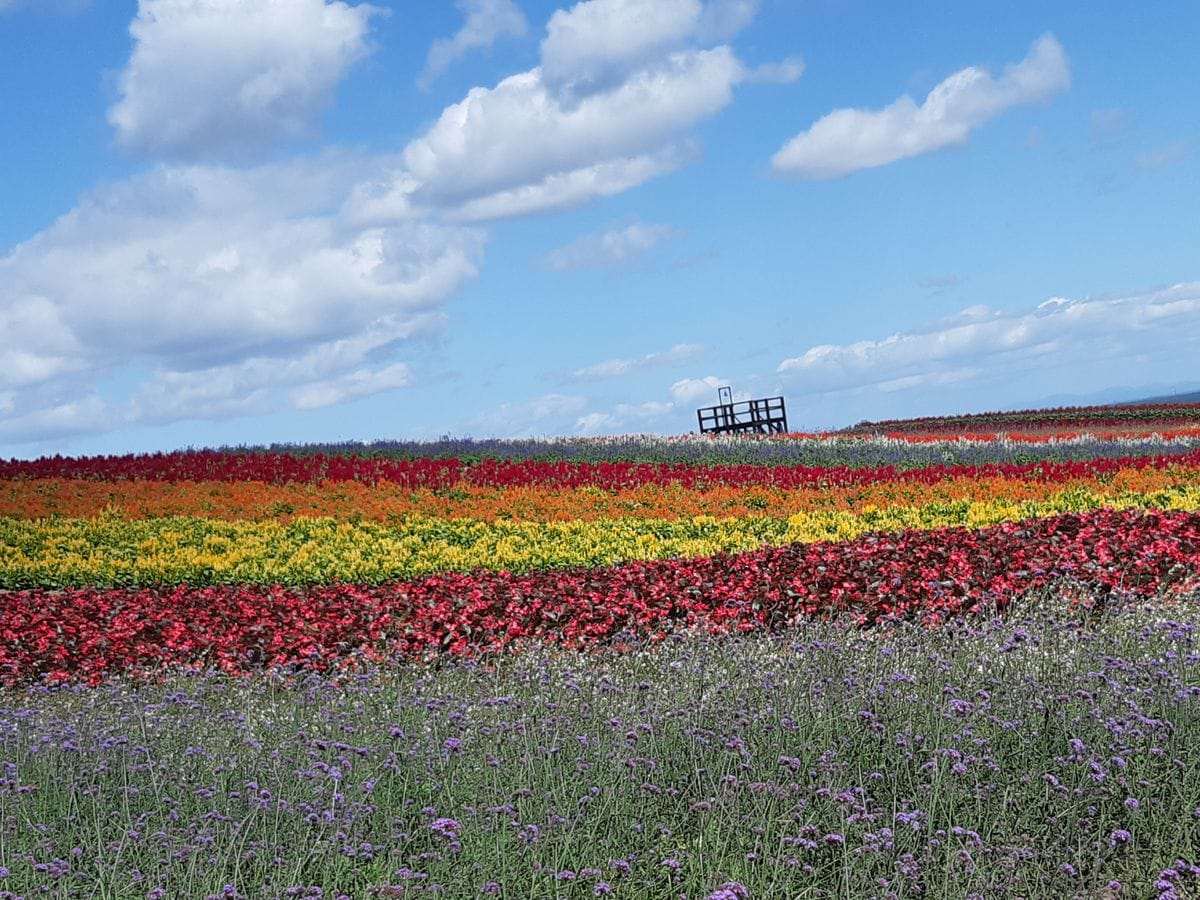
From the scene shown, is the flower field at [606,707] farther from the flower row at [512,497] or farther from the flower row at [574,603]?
the flower row at [512,497]

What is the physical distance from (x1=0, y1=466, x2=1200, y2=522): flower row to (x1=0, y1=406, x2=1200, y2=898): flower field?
2.52 feet

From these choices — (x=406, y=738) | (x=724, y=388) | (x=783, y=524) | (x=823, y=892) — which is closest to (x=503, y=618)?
(x=406, y=738)

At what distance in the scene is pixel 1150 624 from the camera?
7.20 metres

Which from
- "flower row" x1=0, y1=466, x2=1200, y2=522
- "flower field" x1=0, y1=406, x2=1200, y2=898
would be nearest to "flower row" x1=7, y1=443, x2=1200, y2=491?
"flower row" x1=0, y1=466, x2=1200, y2=522

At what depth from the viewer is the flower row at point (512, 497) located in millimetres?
15586

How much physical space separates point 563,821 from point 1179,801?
273 centimetres

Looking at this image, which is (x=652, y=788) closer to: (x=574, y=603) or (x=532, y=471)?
(x=574, y=603)

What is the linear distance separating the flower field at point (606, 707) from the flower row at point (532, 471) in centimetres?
373

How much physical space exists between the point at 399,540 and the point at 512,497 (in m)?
3.51

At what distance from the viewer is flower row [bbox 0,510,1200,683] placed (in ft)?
28.0

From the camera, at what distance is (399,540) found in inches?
533

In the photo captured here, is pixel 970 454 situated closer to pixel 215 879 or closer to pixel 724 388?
pixel 724 388

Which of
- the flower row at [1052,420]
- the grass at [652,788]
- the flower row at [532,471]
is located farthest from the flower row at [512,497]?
the flower row at [1052,420]

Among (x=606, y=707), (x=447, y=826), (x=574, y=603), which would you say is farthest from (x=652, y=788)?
(x=574, y=603)
